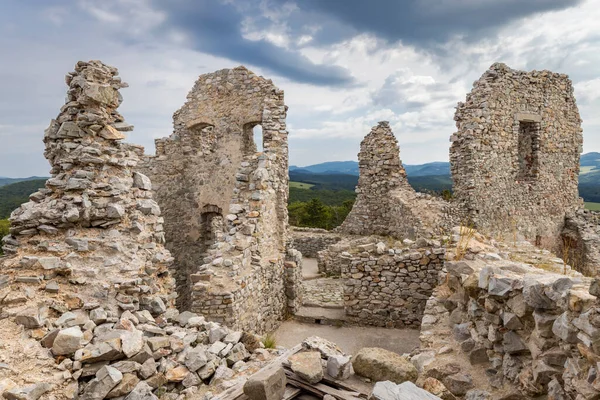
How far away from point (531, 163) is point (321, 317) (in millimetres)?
9605

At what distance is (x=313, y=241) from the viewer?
16.1 m

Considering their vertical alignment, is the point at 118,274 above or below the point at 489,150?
below

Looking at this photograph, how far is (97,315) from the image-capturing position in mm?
4059

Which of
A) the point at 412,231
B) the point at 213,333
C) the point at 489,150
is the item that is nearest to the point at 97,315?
the point at 213,333

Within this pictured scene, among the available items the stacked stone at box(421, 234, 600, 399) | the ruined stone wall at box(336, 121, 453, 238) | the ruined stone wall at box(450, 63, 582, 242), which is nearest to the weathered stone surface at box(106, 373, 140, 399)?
the stacked stone at box(421, 234, 600, 399)

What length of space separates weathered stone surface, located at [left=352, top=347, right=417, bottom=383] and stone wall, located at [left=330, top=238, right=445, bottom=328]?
4.67m

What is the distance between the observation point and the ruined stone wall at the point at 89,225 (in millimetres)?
4375

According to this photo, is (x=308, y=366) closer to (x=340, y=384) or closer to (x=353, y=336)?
(x=340, y=384)

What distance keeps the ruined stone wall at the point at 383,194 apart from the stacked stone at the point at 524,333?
7.48 metres

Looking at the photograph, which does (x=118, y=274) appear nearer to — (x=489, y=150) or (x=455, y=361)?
(x=455, y=361)

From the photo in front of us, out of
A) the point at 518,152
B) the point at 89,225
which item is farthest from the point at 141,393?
the point at 518,152

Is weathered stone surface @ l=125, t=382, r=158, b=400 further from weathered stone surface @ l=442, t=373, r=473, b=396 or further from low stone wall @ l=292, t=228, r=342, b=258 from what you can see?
low stone wall @ l=292, t=228, r=342, b=258

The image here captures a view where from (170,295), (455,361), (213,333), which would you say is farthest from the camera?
(170,295)

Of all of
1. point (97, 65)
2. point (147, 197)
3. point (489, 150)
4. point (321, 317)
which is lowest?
point (321, 317)
